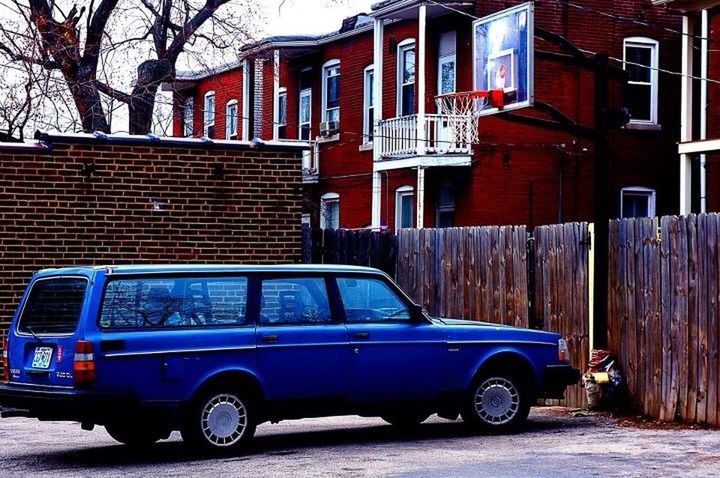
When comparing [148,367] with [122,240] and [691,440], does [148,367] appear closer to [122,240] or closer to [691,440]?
[691,440]

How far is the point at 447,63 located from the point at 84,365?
19.3 m

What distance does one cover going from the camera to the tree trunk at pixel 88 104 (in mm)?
28297

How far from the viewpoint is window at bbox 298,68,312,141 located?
1380 inches

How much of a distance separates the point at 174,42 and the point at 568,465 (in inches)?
869

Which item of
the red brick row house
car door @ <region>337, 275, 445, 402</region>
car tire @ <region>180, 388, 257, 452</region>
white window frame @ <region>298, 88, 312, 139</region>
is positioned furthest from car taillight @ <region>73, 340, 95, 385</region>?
white window frame @ <region>298, 88, 312, 139</region>

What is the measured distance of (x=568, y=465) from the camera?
10.9 meters

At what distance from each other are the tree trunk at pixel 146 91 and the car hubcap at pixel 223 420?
55.1 feet

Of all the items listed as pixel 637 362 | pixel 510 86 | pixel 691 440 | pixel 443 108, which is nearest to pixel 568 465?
pixel 691 440

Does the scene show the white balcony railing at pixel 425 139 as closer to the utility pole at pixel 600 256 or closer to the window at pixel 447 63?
the window at pixel 447 63

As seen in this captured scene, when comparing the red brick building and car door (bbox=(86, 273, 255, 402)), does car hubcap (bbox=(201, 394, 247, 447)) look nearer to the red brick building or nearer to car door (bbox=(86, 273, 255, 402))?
car door (bbox=(86, 273, 255, 402))

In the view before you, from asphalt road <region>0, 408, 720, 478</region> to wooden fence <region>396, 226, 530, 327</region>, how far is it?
7.40 ft

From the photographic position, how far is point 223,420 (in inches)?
473

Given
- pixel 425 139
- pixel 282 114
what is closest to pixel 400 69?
pixel 425 139

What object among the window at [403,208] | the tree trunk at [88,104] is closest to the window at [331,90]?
the window at [403,208]
